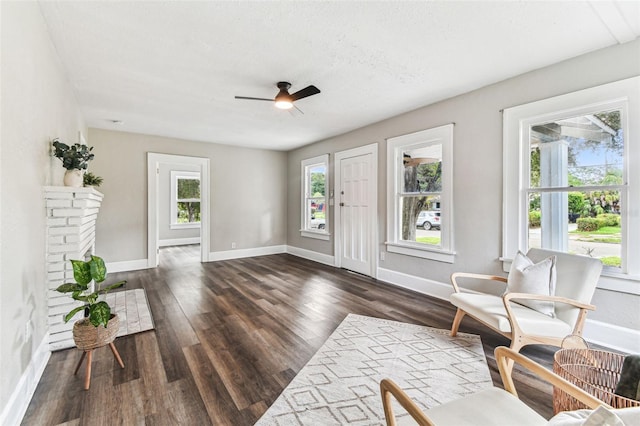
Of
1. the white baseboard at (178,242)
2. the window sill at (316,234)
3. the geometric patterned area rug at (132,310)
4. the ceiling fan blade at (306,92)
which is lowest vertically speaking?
the geometric patterned area rug at (132,310)

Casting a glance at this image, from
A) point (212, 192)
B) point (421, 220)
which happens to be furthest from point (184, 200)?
point (421, 220)

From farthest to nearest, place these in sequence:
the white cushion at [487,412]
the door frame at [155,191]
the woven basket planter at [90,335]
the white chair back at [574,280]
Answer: the door frame at [155,191], the white chair back at [574,280], the woven basket planter at [90,335], the white cushion at [487,412]

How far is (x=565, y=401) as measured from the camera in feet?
3.79

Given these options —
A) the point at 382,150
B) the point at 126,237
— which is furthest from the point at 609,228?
the point at 126,237

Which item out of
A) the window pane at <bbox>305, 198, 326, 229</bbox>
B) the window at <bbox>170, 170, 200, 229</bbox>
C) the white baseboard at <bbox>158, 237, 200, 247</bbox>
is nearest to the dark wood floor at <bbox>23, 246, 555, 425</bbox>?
the window pane at <bbox>305, 198, 326, 229</bbox>

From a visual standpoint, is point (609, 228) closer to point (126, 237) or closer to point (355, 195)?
point (355, 195)

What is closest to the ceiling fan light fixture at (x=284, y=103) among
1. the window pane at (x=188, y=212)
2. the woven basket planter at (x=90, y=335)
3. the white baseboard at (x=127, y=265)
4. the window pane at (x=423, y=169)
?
the window pane at (x=423, y=169)

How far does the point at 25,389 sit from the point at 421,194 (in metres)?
4.08

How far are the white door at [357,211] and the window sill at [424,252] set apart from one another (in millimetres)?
405

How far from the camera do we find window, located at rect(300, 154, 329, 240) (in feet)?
18.5

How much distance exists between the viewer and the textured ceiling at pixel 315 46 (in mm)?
1897

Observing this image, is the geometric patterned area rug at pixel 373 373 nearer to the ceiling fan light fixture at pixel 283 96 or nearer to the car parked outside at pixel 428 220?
the car parked outside at pixel 428 220

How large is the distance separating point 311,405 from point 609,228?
2838 millimetres

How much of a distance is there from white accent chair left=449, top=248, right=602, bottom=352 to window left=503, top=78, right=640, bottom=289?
42 cm
